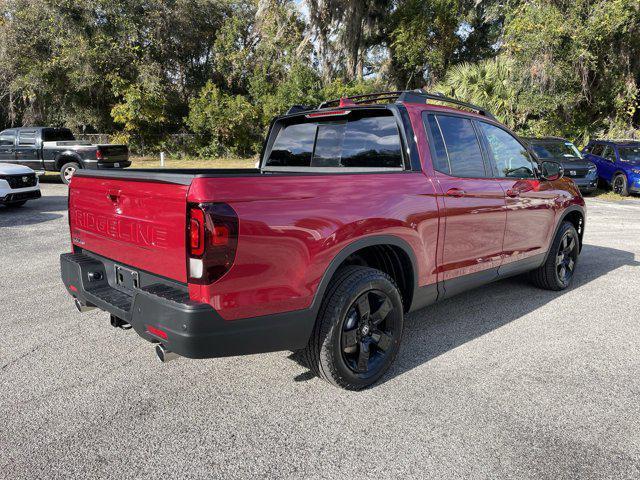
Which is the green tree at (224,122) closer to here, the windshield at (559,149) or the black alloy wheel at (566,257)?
the windshield at (559,149)

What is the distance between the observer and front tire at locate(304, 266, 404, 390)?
2867mm

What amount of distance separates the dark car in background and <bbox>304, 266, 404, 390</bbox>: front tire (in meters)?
12.4

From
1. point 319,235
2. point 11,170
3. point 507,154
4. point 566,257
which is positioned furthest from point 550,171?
point 11,170

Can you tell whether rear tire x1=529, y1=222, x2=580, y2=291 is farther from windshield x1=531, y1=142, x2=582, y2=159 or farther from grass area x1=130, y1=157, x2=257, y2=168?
grass area x1=130, y1=157, x2=257, y2=168

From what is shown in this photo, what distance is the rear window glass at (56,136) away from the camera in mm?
14961

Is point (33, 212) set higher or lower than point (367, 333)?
lower

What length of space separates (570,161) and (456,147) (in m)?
12.4

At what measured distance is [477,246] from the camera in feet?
12.8

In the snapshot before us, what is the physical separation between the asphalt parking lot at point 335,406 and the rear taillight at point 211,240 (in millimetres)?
926

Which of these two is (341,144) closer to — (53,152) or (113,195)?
(113,195)

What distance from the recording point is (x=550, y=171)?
16.1 ft

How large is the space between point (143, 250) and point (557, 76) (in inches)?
690

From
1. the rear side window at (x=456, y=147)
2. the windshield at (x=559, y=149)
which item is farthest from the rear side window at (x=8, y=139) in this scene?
the windshield at (x=559, y=149)

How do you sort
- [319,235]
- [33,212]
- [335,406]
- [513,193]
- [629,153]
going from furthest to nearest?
[629,153] < [33,212] < [513,193] < [335,406] < [319,235]
